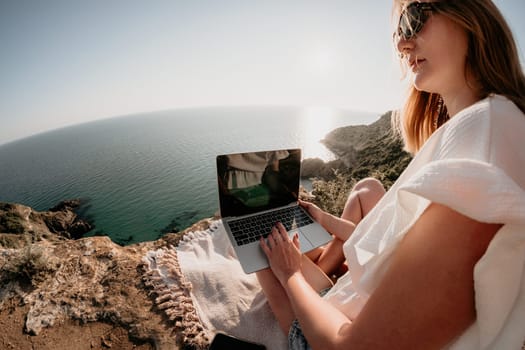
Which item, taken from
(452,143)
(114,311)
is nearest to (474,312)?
(452,143)

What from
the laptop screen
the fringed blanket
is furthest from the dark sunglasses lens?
the fringed blanket

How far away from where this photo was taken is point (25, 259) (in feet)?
8.52

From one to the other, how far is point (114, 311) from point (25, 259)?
1351mm

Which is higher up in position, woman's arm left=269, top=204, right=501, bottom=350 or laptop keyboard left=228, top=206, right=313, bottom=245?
woman's arm left=269, top=204, right=501, bottom=350

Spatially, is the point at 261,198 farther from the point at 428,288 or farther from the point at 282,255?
the point at 428,288

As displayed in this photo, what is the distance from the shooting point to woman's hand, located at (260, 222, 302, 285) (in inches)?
64.6

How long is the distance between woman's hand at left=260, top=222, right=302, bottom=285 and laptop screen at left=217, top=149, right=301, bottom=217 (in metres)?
0.53

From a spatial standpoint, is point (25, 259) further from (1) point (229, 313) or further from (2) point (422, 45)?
(2) point (422, 45)

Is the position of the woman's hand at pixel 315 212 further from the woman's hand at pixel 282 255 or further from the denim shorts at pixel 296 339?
the denim shorts at pixel 296 339

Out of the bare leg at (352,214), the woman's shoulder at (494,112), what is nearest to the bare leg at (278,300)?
the bare leg at (352,214)

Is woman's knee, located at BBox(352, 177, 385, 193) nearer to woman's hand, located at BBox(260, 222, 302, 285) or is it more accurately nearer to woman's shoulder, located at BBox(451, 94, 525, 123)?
woman's hand, located at BBox(260, 222, 302, 285)

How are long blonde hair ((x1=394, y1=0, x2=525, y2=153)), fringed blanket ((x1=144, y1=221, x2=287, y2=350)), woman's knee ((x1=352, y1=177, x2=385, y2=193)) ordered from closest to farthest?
long blonde hair ((x1=394, y1=0, x2=525, y2=153)), fringed blanket ((x1=144, y1=221, x2=287, y2=350)), woman's knee ((x1=352, y1=177, x2=385, y2=193))

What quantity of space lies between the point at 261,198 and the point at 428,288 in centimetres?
183

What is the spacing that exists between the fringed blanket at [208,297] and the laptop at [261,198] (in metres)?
0.57
